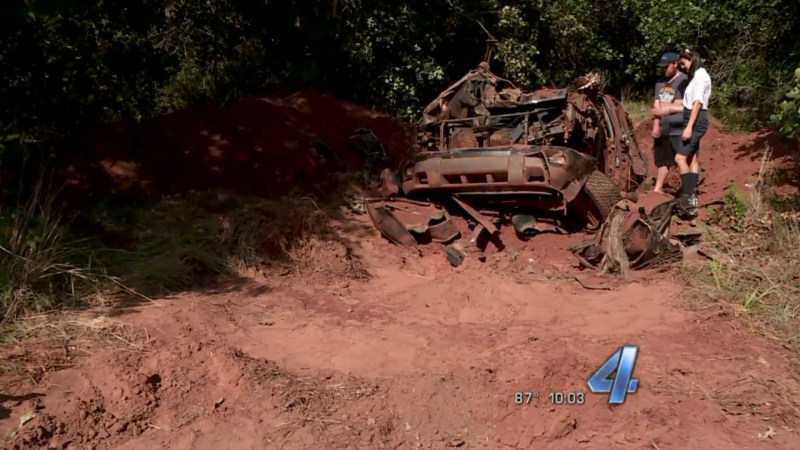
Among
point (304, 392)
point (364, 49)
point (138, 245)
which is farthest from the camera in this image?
point (364, 49)

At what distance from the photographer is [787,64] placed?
1099 centimetres

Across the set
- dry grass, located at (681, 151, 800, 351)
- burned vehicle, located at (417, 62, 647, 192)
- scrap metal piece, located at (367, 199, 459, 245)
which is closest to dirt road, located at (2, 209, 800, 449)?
dry grass, located at (681, 151, 800, 351)

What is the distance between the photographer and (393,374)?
5000mm

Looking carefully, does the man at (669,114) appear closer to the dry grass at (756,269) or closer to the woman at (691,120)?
the woman at (691,120)

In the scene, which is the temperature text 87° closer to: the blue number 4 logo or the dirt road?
the dirt road

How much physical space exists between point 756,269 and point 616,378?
2.15 meters

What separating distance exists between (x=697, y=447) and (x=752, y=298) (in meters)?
2.04

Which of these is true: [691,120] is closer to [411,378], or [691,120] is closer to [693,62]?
[693,62]

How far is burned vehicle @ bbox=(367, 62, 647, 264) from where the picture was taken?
753 centimetres

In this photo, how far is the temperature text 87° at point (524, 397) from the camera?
4609mm

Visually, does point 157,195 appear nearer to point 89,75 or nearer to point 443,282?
point 89,75

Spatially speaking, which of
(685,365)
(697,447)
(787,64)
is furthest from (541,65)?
(697,447)

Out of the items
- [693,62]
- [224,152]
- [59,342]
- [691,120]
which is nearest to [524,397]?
[59,342]

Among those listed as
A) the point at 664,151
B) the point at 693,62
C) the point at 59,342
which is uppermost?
the point at 693,62
